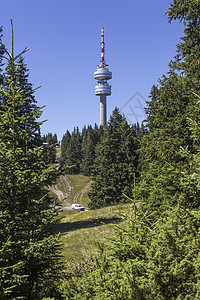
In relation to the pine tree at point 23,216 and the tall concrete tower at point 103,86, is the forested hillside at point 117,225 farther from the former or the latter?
the tall concrete tower at point 103,86

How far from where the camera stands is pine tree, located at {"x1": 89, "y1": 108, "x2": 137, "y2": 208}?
131 feet

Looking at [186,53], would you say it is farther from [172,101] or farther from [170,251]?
[170,251]

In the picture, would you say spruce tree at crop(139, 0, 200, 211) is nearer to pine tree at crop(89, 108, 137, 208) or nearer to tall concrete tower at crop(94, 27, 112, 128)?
pine tree at crop(89, 108, 137, 208)

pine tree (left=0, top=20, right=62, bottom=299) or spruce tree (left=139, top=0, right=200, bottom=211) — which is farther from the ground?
spruce tree (left=139, top=0, right=200, bottom=211)

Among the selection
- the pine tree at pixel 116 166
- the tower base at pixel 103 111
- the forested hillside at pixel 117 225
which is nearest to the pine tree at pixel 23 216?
the forested hillside at pixel 117 225

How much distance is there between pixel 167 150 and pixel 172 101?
2.51 m

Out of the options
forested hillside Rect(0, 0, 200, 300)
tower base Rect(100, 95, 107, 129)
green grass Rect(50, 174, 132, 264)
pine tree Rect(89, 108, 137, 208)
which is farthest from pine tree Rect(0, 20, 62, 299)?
tower base Rect(100, 95, 107, 129)

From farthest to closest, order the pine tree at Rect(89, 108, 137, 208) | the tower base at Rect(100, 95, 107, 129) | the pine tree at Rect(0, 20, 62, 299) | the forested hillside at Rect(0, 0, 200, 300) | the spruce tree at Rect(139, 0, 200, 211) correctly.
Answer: the tower base at Rect(100, 95, 107, 129) → the pine tree at Rect(89, 108, 137, 208) → the spruce tree at Rect(139, 0, 200, 211) → the pine tree at Rect(0, 20, 62, 299) → the forested hillside at Rect(0, 0, 200, 300)

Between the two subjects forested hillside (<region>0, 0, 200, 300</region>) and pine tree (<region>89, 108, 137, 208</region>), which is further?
pine tree (<region>89, 108, 137, 208</region>)

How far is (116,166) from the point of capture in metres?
40.9

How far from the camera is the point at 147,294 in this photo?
5254 mm

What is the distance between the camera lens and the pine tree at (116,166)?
131 ft

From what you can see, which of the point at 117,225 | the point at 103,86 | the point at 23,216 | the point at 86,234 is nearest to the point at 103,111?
the point at 103,86

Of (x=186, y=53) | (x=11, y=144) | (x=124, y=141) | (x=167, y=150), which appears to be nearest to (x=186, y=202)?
(x=167, y=150)
